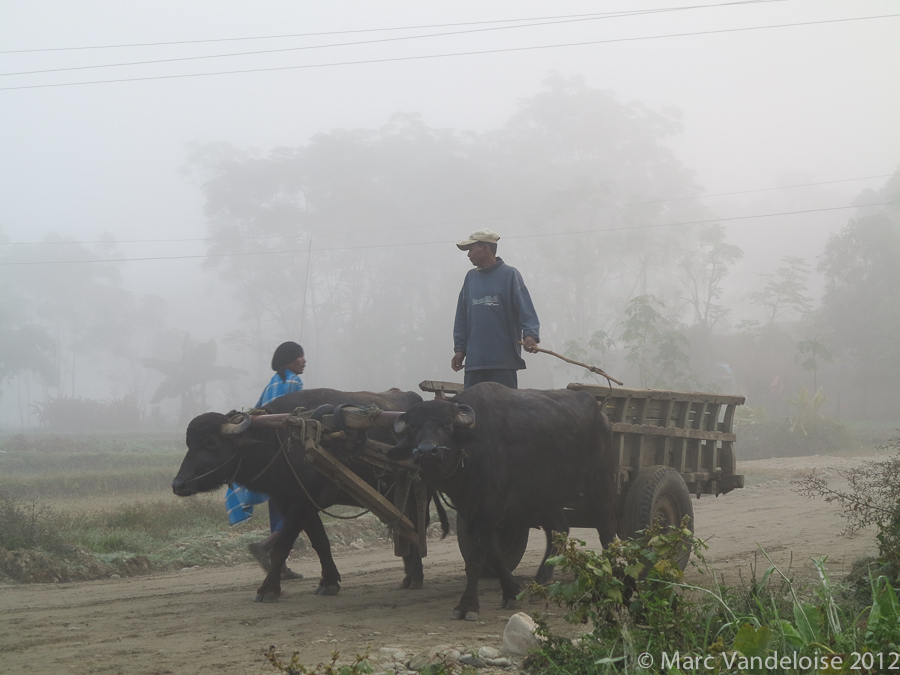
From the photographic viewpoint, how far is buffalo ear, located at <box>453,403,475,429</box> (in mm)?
5641

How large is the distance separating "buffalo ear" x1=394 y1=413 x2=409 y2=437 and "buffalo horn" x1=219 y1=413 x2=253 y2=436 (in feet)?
4.62

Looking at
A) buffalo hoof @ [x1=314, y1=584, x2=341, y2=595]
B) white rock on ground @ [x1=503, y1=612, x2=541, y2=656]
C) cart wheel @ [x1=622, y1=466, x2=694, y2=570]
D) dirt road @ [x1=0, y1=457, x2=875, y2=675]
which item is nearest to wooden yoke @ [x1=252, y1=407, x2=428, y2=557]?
dirt road @ [x1=0, y1=457, x2=875, y2=675]

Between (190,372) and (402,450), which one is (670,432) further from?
(190,372)

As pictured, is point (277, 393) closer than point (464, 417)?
No

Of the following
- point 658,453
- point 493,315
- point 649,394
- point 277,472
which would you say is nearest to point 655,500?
point 658,453

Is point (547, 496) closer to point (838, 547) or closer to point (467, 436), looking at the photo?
point (467, 436)

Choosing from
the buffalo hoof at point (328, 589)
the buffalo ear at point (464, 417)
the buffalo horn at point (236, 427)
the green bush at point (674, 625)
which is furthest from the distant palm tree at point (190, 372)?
the green bush at point (674, 625)

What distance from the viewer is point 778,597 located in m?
4.18

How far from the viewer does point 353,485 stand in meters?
6.10

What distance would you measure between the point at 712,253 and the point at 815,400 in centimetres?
1890

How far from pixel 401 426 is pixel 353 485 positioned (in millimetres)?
737

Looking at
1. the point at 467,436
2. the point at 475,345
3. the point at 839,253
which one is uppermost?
the point at 839,253

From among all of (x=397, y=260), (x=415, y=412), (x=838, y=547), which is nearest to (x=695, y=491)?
(x=838, y=547)
